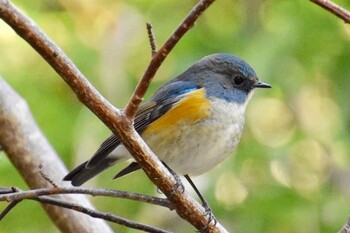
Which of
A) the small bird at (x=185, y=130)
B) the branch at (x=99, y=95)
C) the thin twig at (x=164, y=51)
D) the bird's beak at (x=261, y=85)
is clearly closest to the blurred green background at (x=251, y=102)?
the bird's beak at (x=261, y=85)

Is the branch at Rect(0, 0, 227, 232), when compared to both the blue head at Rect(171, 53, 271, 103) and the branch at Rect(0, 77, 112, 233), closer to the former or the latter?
the branch at Rect(0, 77, 112, 233)

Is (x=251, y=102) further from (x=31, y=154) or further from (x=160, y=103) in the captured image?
(x=31, y=154)

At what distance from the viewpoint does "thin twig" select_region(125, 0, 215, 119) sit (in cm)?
195

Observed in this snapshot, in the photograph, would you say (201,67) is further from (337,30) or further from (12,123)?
(12,123)

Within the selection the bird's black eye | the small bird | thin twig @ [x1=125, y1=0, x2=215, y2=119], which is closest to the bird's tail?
the small bird

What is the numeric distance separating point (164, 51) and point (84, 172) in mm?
1475

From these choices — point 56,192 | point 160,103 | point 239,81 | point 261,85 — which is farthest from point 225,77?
point 56,192

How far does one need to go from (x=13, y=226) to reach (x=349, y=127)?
1856 millimetres

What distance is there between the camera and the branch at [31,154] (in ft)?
10.7

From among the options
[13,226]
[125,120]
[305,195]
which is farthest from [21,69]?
[125,120]

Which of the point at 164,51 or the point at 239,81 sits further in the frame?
the point at 239,81

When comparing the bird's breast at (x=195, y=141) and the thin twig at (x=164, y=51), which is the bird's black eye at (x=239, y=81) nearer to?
the bird's breast at (x=195, y=141)

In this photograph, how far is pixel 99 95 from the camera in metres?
2.15

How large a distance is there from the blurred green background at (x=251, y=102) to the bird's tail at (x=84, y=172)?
0.46 meters
